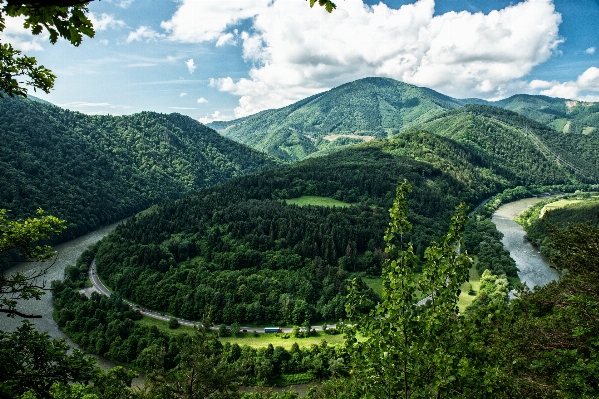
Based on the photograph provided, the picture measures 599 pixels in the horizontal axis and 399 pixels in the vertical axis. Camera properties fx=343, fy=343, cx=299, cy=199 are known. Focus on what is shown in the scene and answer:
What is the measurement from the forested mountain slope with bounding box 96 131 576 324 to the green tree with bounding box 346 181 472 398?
55809 mm

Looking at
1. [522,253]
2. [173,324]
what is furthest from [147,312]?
[522,253]

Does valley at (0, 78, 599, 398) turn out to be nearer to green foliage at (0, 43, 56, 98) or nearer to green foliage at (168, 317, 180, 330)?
green foliage at (168, 317, 180, 330)

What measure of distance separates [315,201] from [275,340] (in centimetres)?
7615

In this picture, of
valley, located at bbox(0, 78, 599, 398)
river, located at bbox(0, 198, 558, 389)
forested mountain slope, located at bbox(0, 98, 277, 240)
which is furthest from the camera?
forested mountain slope, located at bbox(0, 98, 277, 240)

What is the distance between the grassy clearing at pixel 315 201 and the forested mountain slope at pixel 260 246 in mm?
2834

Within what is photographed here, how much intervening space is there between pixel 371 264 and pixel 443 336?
85135 millimetres

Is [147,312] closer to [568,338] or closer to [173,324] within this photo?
[173,324]

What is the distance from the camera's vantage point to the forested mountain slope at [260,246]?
69062mm

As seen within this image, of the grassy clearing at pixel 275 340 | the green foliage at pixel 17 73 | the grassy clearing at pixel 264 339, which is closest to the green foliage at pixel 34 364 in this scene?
the green foliage at pixel 17 73

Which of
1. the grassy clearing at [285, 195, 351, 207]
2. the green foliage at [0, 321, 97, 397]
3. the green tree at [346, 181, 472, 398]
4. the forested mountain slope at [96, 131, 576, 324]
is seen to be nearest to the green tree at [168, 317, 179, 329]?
the forested mountain slope at [96, 131, 576, 324]

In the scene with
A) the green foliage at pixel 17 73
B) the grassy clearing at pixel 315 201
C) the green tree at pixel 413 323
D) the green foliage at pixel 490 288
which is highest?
the green foliage at pixel 17 73

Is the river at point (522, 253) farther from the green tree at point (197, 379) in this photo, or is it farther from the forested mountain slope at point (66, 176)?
the forested mountain slope at point (66, 176)

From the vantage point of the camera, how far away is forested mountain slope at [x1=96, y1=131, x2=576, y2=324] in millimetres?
69062

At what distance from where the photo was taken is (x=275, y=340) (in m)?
61.0
